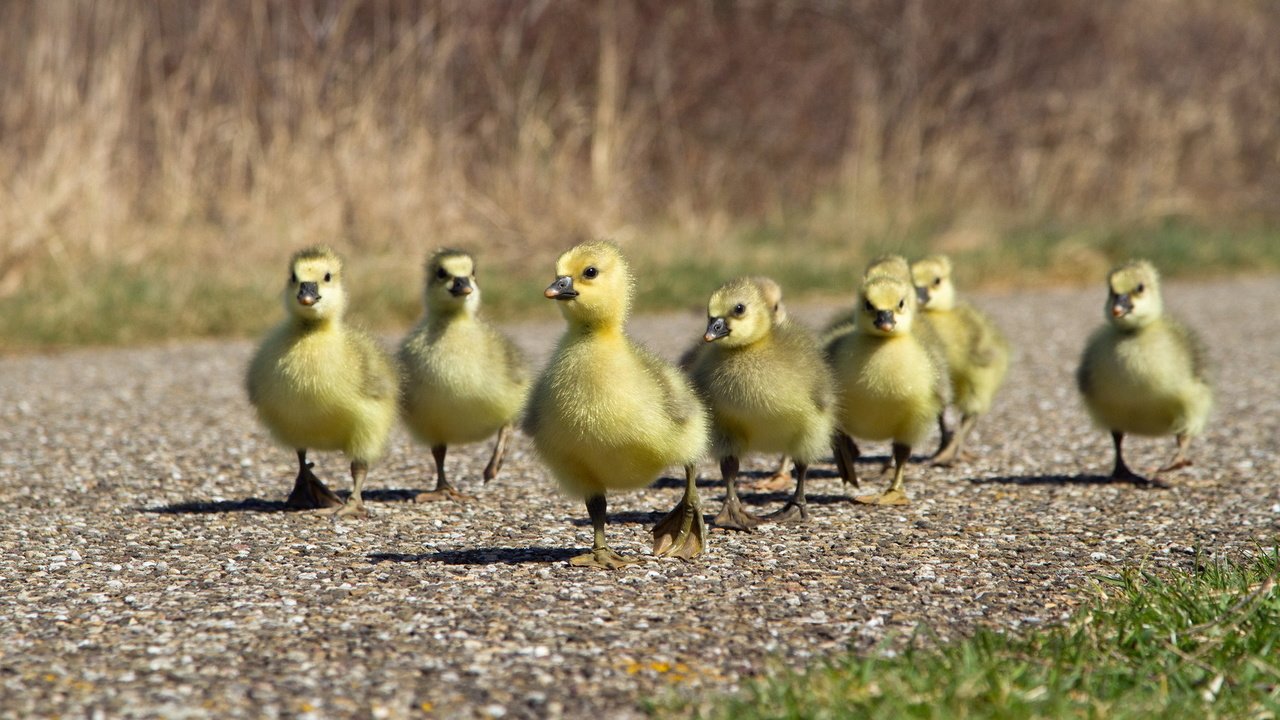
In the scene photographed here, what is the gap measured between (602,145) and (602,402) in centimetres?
1052

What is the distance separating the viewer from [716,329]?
5.69 metres

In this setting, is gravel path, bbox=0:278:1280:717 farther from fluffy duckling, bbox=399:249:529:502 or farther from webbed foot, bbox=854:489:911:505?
fluffy duckling, bbox=399:249:529:502

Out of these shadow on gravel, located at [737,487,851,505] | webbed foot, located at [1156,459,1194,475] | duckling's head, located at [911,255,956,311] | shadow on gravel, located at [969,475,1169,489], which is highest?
duckling's head, located at [911,255,956,311]

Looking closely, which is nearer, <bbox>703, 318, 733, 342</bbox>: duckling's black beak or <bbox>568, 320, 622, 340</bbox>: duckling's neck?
<bbox>568, 320, 622, 340</bbox>: duckling's neck

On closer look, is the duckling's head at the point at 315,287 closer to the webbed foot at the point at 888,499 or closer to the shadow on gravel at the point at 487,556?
the shadow on gravel at the point at 487,556

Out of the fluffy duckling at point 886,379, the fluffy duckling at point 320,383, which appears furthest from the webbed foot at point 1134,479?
the fluffy duckling at point 320,383

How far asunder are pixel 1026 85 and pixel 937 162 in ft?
10.6

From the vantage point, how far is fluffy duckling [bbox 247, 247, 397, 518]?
6156mm

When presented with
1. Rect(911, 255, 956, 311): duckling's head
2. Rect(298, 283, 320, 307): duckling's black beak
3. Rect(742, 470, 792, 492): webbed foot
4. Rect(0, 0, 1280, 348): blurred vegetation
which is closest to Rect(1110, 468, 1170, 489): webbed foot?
Rect(911, 255, 956, 311): duckling's head

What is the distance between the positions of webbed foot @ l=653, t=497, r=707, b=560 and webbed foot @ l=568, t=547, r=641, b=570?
0.52 ft

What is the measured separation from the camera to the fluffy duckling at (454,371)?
662 centimetres

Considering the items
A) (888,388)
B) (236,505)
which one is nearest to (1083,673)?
(888,388)

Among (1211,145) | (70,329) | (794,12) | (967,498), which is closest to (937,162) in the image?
(794,12)

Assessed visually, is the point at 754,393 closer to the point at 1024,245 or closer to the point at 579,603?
the point at 579,603
